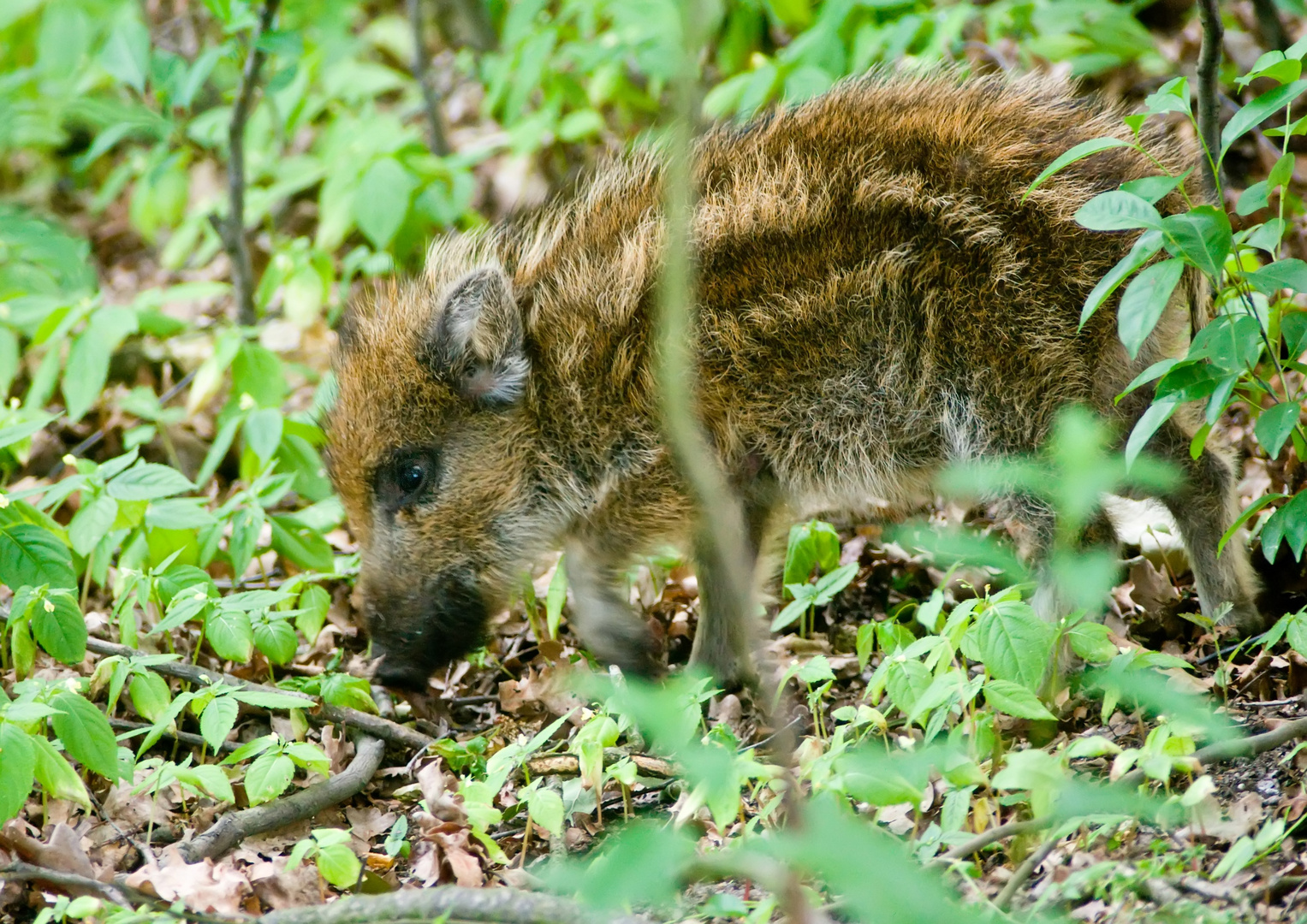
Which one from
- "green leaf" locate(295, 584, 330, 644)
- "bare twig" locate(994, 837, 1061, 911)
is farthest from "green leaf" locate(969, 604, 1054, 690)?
"green leaf" locate(295, 584, 330, 644)

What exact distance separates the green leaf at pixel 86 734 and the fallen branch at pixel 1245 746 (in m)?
2.52

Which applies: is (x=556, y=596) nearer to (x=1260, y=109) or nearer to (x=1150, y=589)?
(x=1150, y=589)

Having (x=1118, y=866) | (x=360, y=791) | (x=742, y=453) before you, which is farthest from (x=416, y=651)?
(x=1118, y=866)

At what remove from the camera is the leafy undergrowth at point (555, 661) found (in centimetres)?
270

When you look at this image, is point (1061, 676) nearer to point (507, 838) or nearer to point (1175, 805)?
point (1175, 805)

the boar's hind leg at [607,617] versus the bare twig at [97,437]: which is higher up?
the bare twig at [97,437]

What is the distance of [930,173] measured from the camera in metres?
3.99

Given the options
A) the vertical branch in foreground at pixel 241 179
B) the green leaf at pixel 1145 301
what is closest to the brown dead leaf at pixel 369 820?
the green leaf at pixel 1145 301

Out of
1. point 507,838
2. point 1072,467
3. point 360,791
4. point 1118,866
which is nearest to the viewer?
point 1072,467

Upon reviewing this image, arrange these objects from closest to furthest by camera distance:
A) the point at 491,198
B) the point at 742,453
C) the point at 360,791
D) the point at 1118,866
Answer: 1. the point at 1118,866
2. the point at 360,791
3. the point at 742,453
4. the point at 491,198

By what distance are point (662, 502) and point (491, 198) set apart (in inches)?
166

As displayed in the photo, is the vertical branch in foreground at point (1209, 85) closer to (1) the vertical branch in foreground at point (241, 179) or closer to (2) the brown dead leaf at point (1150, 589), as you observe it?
(2) the brown dead leaf at point (1150, 589)

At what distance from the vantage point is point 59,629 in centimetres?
361

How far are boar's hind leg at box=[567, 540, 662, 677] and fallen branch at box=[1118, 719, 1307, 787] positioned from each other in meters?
1.70
